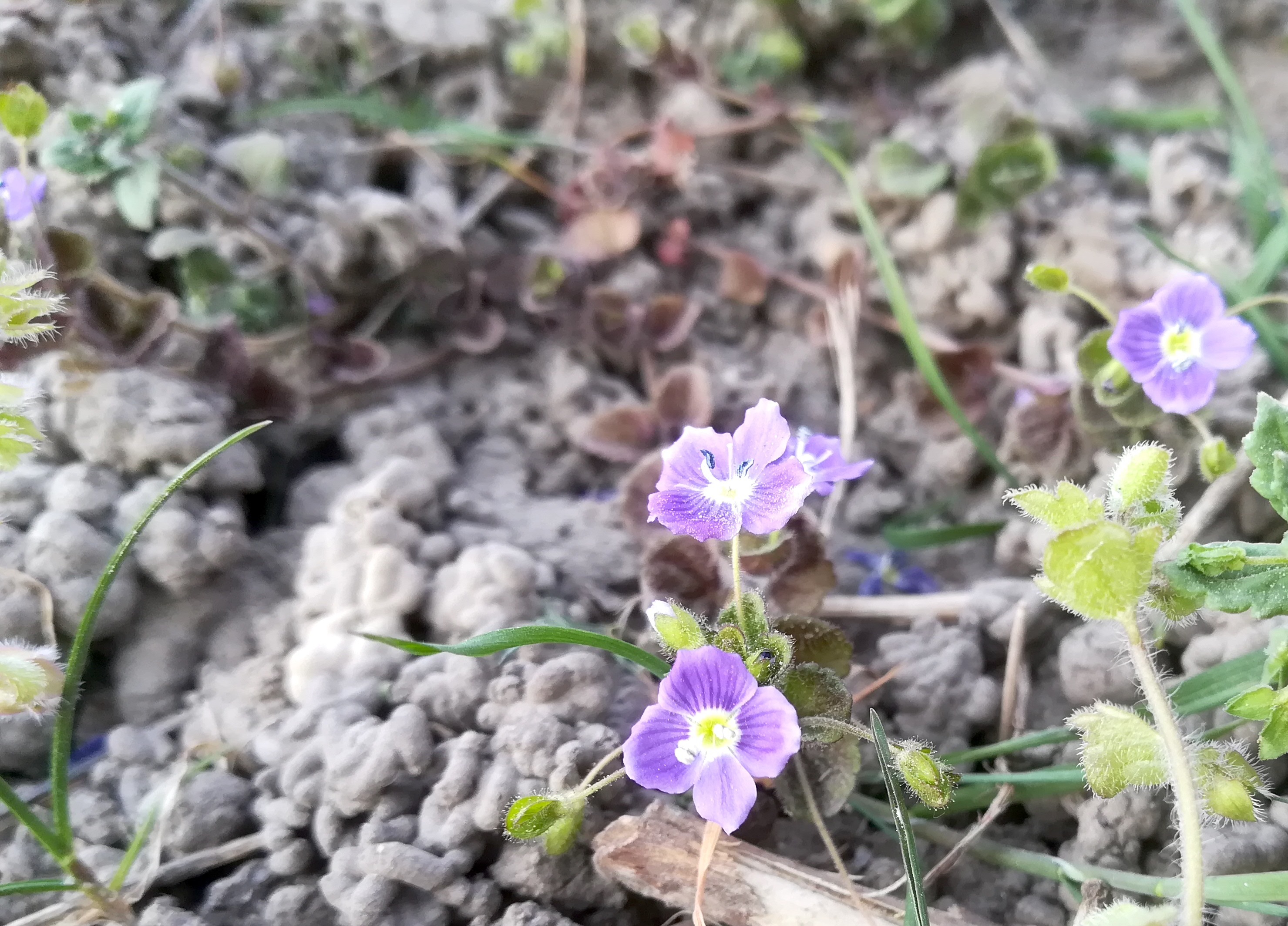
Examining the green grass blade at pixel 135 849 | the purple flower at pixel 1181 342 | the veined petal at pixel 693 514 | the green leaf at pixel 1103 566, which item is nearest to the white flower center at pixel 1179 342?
the purple flower at pixel 1181 342

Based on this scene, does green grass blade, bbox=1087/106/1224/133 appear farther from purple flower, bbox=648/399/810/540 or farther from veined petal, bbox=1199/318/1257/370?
purple flower, bbox=648/399/810/540

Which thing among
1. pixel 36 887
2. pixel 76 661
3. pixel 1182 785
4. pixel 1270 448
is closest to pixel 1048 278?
pixel 1270 448

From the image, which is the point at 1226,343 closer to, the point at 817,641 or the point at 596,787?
the point at 817,641

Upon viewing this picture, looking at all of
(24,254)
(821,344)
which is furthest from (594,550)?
(24,254)

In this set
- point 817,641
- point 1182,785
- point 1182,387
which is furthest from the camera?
point 1182,387

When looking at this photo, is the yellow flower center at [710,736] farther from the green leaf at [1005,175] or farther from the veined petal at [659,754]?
the green leaf at [1005,175]

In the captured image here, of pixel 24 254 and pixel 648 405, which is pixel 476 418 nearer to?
pixel 648 405
